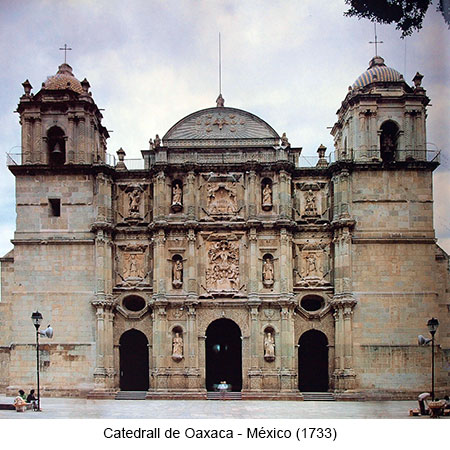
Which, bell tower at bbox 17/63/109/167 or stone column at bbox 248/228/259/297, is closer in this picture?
stone column at bbox 248/228/259/297

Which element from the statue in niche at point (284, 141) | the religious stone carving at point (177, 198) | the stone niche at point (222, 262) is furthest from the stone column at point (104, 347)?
the statue in niche at point (284, 141)

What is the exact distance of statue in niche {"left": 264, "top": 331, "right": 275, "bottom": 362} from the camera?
30.5 metres

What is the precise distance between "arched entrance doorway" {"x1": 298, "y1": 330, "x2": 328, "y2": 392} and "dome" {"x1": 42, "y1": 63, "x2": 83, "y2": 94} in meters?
15.8

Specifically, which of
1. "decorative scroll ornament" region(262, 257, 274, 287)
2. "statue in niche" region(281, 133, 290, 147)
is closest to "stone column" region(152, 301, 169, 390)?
"decorative scroll ornament" region(262, 257, 274, 287)

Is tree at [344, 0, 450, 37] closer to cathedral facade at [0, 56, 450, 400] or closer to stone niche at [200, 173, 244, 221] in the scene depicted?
cathedral facade at [0, 56, 450, 400]

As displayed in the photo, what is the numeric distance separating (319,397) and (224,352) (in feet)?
17.8

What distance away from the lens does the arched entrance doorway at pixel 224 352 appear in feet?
109

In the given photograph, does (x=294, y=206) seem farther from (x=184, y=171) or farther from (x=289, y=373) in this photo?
(x=289, y=373)

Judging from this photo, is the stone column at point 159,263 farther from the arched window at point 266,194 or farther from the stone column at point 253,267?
the arched window at point 266,194

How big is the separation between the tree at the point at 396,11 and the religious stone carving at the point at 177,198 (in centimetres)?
1294

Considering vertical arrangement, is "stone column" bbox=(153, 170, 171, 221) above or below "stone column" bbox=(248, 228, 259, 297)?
above

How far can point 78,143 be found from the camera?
104 ft

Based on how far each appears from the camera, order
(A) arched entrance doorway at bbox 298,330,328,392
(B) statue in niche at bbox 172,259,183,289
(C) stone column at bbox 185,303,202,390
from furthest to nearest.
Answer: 1. (A) arched entrance doorway at bbox 298,330,328,392
2. (B) statue in niche at bbox 172,259,183,289
3. (C) stone column at bbox 185,303,202,390

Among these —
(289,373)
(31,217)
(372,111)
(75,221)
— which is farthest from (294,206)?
(31,217)
